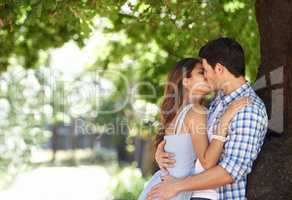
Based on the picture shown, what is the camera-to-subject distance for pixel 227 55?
4105 mm

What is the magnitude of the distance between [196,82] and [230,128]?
740 millimetres

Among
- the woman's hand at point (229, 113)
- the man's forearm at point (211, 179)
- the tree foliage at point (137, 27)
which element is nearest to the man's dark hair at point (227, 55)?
the woman's hand at point (229, 113)

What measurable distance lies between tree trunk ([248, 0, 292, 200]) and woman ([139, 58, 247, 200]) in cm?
32

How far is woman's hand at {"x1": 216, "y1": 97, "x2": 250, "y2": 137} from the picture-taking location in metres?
4.01

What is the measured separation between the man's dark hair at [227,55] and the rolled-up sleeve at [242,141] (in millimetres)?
290

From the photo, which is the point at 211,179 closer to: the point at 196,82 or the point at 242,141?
the point at 242,141

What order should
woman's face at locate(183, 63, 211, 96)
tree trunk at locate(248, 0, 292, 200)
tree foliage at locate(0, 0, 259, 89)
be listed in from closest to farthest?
tree trunk at locate(248, 0, 292, 200), woman's face at locate(183, 63, 211, 96), tree foliage at locate(0, 0, 259, 89)

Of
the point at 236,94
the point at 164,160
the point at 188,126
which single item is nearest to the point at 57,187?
the point at 164,160

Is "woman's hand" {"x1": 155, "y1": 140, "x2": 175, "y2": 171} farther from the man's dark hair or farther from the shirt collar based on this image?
the man's dark hair

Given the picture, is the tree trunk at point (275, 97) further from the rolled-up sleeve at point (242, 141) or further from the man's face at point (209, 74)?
the man's face at point (209, 74)

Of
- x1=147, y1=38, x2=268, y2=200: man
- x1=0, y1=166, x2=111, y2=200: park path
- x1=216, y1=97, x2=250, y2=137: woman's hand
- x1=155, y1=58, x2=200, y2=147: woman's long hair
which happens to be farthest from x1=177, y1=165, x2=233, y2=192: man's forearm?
x1=0, y1=166, x2=111, y2=200: park path

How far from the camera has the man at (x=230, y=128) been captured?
3934 mm

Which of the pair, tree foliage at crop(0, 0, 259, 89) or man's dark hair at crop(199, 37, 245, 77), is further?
tree foliage at crop(0, 0, 259, 89)

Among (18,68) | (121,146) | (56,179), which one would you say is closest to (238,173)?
(18,68)
